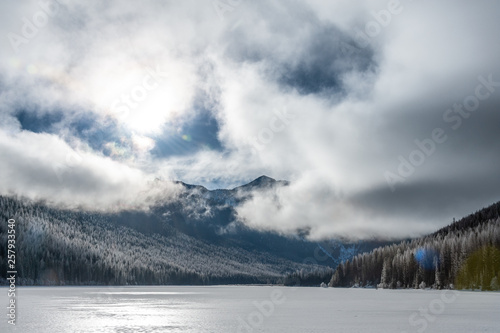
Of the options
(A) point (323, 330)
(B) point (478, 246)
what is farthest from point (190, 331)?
(B) point (478, 246)

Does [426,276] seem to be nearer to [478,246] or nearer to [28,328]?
[478,246]

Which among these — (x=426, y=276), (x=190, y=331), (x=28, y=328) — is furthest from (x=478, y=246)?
(x=28, y=328)

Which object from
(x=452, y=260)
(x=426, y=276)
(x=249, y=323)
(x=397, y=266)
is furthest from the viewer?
(x=397, y=266)

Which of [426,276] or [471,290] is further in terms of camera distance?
[426,276]

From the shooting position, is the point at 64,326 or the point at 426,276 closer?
the point at 64,326

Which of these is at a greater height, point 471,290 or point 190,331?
point 190,331

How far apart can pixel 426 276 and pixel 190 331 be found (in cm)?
14794

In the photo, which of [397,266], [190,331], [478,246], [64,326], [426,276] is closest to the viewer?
[190,331]

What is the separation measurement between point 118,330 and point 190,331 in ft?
22.8

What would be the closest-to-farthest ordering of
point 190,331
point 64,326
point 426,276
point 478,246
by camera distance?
1. point 190,331
2. point 64,326
3. point 478,246
4. point 426,276

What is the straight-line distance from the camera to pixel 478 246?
145 meters

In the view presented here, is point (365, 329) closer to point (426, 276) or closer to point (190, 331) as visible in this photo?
point (190, 331)

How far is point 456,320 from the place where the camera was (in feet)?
169

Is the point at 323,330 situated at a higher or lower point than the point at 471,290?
higher
